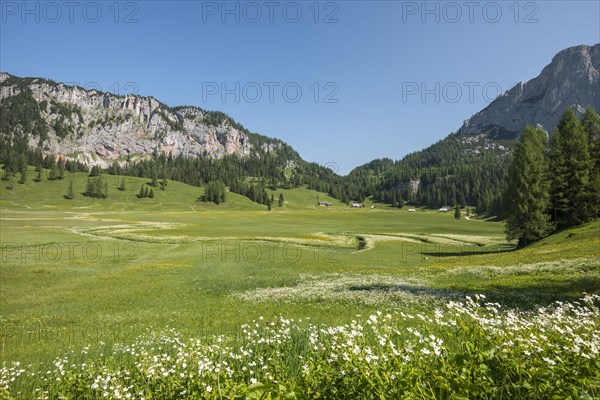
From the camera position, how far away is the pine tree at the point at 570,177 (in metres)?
53.7

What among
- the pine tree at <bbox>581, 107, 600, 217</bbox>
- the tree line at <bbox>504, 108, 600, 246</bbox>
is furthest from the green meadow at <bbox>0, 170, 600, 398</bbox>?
the pine tree at <bbox>581, 107, 600, 217</bbox>

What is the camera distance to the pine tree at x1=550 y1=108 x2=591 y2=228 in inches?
2114

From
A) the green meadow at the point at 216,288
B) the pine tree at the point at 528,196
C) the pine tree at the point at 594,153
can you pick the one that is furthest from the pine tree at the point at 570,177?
the green meadow at the point at 216,288

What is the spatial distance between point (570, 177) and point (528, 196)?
9.38 metres

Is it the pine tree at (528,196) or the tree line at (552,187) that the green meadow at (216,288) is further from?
the tree line at (552,187)

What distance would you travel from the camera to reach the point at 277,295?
24.2m

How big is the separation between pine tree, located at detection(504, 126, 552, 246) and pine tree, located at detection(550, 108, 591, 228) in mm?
2032

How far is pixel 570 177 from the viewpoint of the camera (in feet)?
180

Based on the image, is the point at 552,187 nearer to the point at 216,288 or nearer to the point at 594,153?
the point at 594,153

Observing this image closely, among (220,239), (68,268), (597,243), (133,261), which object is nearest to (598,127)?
(597,243)

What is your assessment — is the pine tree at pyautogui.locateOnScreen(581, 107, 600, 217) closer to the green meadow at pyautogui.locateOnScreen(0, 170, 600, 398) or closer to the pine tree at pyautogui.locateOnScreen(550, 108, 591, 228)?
the pine tree at pyautogui.locateOnScreen(550, 108, 591, 228)

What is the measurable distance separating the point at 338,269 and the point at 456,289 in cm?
1703

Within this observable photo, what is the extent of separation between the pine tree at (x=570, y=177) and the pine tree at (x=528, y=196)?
6.67 ft

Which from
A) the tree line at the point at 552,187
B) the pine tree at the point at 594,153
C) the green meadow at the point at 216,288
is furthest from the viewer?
the tree line at the point at 552,187
